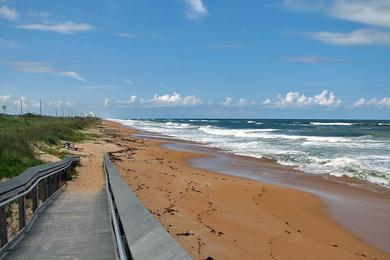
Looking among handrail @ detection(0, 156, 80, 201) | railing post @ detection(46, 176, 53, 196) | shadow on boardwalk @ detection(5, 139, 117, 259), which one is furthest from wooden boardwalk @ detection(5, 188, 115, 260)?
handrail @ detection(0, 156, 80, 201)

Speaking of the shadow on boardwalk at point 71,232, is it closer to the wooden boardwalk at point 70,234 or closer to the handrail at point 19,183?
the wooden boardwalk at point 70,234

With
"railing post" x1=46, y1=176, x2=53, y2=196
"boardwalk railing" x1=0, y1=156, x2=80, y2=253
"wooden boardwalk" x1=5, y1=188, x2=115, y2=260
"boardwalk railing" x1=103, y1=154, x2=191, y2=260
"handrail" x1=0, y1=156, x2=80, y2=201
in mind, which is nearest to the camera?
"boardwalk railing" x1=103, y1=154, x2=191, y2=260

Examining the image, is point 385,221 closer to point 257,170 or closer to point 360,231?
point 360,231

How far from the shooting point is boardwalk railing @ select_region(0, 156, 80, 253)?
659 centimetres

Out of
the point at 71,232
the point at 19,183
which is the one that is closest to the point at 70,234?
the point at 71,232

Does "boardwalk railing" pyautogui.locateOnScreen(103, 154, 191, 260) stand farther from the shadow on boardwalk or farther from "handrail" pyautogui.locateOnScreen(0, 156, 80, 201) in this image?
"handrail" pyautogui.locateOnScreen(0, 156, 80, 201)

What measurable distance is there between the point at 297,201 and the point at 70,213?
285 inches

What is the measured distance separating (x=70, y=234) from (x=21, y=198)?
991mm

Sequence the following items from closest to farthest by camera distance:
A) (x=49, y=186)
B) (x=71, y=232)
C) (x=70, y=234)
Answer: (x=70, y=234) < (x=71, y=232) < (x=49, y=186)

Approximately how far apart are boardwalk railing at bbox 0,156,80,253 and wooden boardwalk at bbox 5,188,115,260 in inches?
6.9

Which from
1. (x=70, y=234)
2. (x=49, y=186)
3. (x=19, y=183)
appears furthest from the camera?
(x=49, y=186)

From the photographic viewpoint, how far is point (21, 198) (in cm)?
757

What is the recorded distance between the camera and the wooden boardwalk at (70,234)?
6.40 meters

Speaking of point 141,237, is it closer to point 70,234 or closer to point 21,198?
point 70,234
